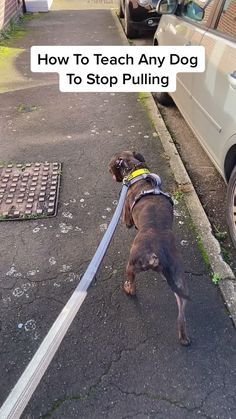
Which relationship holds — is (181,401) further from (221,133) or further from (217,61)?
(217,61)

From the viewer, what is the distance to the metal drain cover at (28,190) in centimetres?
329

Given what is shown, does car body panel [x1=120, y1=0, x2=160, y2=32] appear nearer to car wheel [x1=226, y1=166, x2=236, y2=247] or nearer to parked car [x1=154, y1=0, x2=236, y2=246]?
parked car [x1=154, y1=0, x2=236, y2=246]

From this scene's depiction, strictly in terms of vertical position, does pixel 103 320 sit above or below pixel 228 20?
below

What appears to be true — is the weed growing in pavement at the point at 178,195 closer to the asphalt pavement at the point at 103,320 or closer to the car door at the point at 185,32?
the asphalt pavement at the point at 103,320

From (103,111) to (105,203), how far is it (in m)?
2.34

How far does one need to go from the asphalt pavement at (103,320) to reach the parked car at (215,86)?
1.92ft

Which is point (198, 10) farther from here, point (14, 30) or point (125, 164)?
point (14, 30)

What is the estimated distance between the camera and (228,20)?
296 cm

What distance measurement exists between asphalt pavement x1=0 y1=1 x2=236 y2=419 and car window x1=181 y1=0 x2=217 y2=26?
1461mm

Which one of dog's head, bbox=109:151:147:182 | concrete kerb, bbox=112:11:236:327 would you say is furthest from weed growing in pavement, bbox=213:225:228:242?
dog's head, bbox=109:151:147:182

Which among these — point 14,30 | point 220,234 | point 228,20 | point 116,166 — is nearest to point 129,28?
point 14,30

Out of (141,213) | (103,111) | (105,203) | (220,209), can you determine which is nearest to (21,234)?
(105,203)

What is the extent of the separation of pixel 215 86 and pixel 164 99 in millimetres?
2415

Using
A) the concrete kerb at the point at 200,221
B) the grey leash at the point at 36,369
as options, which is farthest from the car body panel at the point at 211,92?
the grey leash at the point at 36,369
